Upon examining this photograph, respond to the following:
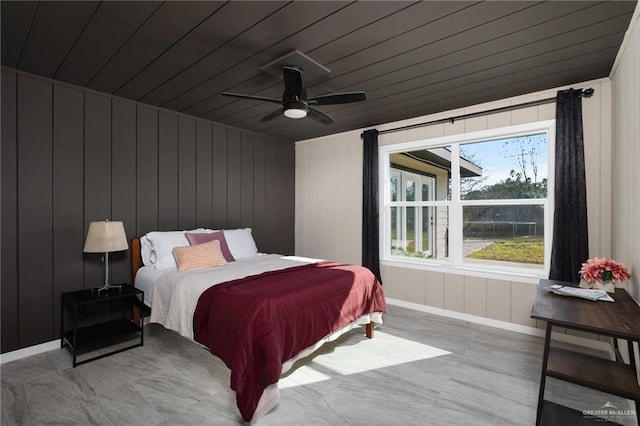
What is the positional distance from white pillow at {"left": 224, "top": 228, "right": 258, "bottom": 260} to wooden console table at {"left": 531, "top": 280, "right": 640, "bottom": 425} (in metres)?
3.12

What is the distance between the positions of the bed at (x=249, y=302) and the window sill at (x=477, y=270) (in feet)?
3.70

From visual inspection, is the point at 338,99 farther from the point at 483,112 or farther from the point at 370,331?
the point at 370,331

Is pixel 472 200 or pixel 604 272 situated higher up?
pixel 472 200

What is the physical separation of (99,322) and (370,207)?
348 cm

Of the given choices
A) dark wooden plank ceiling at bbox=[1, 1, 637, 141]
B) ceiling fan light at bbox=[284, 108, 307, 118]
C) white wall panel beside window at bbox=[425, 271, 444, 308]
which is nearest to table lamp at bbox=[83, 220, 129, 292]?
dark wooden plank ceiling at bbox=[1, 1, 637, 141]

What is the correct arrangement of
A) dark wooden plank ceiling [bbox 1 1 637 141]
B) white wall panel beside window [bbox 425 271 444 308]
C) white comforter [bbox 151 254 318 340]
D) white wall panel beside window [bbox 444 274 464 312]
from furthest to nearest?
white wall panel beside window [bbox 425 271 444 308]
white wall panel beside window [bbox 444 274 464 312]
white comforter [bbox 151 254 318 340]
dark wooden plank ceiling [bbox 1 1 637 141]

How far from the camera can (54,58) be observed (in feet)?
8.20

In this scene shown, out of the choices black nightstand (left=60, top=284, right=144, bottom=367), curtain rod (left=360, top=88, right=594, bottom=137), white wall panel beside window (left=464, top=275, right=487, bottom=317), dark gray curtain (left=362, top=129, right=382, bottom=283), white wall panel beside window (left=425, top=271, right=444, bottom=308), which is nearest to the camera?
black nightstand (left=60, top=284, right=144, bottom=367)

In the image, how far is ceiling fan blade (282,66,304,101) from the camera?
2436mm

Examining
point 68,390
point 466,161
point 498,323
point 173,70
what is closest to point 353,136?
point 466,161

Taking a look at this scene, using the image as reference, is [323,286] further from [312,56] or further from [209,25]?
[209,25]

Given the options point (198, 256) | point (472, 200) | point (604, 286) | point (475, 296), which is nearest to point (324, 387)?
point (198, 256)

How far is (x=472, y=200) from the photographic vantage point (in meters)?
3.78

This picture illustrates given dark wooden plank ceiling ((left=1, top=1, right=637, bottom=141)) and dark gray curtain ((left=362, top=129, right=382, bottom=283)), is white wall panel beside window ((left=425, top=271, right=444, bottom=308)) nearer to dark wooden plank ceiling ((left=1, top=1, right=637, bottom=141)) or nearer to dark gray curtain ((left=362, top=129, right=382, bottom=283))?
dark gray curtain ((left=362, top=129, right=382, bottom=283))
